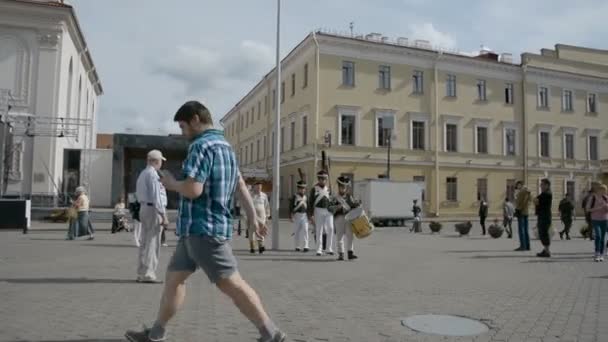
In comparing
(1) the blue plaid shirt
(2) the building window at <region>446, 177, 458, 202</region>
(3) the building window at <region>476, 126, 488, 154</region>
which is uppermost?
(3) the building window at <region>476, 126, 488, 154</region>

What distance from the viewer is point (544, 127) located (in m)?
43.2

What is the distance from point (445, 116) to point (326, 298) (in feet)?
113

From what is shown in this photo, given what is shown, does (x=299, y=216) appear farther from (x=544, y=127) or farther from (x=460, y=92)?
(x=544, y=127)

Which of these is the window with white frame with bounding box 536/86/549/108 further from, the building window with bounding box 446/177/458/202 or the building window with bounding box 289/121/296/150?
the building window with bounding box 289/121/296/150

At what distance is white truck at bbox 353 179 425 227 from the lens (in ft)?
98.3

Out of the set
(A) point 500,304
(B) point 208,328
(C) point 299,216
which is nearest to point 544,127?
(C) point 299,216

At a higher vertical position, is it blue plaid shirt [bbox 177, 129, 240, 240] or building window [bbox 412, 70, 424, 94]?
building window [bbox 412, 70, 424, 94]

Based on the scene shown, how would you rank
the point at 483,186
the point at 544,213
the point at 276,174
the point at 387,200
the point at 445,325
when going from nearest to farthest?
1. the point at 445,325
2. the point at 544,213
3. the point at 276,174
4. the point at 387,200
5. the point at 483,186

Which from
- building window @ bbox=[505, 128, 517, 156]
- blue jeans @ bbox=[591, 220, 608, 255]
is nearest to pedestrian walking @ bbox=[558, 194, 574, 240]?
blue jeans @ bbox=[591, 220, 608, 255]

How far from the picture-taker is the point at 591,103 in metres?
46.0

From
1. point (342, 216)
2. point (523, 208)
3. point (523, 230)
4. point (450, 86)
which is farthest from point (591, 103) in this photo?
point (342, 216)

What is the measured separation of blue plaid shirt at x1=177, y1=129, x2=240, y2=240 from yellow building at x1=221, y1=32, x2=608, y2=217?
103 ft

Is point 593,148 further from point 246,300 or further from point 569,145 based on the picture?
point 246,300

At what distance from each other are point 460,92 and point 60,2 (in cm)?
2773
